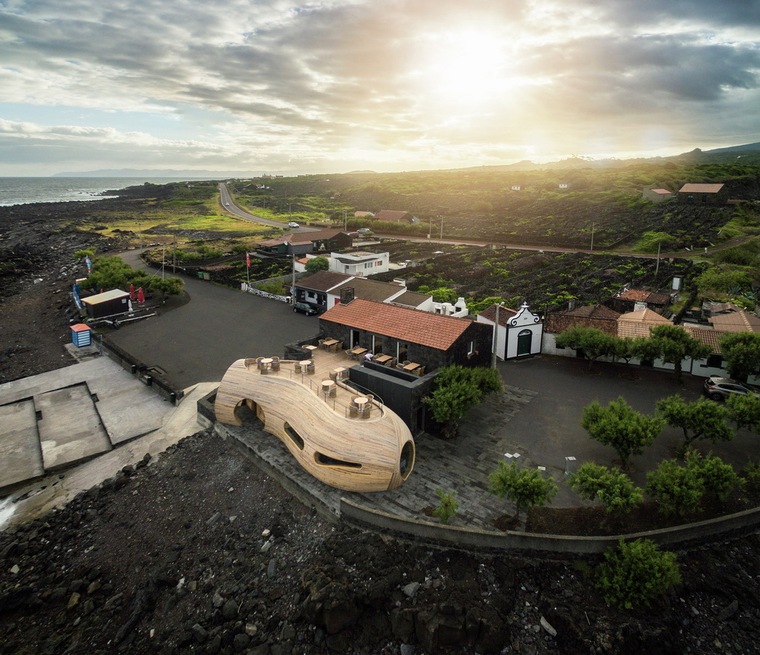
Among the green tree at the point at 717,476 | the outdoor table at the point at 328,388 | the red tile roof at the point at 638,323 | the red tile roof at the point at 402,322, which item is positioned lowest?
the green tree at the point at 717,476

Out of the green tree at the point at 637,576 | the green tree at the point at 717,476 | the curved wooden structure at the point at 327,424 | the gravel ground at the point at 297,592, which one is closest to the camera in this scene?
the gravel ground at the point at 297,592

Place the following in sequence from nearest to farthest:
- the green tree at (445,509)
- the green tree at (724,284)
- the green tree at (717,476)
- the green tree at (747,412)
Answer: the green tree at (445,509)
the green tree at (717,476)
the green tree at (747,412)
the green tree at (724,284)

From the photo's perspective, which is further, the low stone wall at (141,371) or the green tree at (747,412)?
the low stone wall at (141,371)

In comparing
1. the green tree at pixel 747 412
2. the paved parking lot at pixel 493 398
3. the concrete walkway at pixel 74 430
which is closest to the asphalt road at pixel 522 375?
the paved parking lot at pixel 493 398

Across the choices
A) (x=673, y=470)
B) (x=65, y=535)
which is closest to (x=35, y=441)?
(x=65, y=535)

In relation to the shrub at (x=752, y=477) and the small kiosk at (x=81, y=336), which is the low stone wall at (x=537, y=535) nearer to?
the shrub at (x=752, y=477)

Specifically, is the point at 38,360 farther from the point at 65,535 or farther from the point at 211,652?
the point at 211,652
